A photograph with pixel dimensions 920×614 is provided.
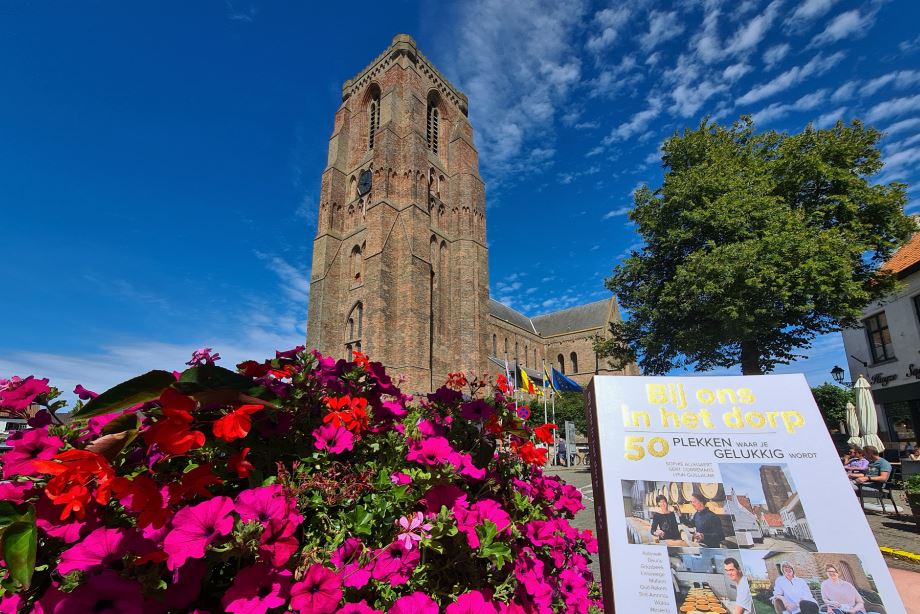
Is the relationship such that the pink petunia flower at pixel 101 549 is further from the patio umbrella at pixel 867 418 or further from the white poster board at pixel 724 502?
the patio umbrella at pixel 867 418

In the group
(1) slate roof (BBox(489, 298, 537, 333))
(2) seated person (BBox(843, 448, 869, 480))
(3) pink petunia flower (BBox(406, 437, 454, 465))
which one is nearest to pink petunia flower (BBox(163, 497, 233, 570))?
(3) pink petunia flower (BBox(406, 437, 454, 465))

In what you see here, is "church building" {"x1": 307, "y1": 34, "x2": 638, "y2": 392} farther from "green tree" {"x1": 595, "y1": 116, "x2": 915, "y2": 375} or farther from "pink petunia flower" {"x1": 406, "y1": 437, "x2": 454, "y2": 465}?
"pink petunia flower" {"x1": 406, "y1": 437, "x2": 454, "y2": 465}

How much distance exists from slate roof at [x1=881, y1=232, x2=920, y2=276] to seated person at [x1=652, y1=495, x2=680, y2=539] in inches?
796

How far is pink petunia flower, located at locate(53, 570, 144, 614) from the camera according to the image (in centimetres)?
84

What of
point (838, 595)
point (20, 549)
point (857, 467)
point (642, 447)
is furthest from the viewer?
point (857, 467)

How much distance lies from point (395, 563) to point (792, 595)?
5.22 ft

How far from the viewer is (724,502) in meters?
1.81

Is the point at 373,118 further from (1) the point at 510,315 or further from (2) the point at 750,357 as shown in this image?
(2) the point at 750,357

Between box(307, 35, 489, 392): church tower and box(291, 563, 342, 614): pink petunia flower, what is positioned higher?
box(307, 35, 489, 392): church tower

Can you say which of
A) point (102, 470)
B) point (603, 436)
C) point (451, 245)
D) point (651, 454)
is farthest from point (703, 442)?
point (451, 245)

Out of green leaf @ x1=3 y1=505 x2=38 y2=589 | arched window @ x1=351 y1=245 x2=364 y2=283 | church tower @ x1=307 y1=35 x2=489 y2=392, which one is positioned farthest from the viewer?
→ arched window @ x1=351 y1=245 x2=364 y2=283

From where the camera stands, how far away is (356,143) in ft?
96.8

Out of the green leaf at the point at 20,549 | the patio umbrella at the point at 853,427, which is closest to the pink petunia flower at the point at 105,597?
the green leaf at the point at 20,549

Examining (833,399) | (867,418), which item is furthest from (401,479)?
(833,399)
